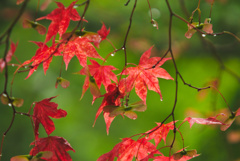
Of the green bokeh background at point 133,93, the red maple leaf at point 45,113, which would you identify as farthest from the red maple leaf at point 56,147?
the green bokeh background at point 133,93

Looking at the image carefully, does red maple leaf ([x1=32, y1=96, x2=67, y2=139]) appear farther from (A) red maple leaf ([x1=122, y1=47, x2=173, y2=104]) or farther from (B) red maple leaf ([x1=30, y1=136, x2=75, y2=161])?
(A) red maple leaf ([x1=122, y1=47, x2=173, y2=104])

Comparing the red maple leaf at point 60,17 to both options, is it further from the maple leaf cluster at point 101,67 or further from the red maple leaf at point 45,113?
the red maple leaf at point 45,113

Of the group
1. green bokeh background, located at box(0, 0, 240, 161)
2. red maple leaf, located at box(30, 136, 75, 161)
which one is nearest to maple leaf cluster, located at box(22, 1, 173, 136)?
red maple leaf, located at box(30, 136, 75, 161)

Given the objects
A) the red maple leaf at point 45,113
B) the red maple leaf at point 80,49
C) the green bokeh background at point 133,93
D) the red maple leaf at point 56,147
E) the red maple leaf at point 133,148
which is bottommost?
the green bokeh background at point 133,93

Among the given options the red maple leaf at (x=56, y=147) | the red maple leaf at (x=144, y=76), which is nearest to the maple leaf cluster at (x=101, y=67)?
the red maple leaf at (x=144, y=76)

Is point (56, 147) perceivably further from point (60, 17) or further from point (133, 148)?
point (60, 17)

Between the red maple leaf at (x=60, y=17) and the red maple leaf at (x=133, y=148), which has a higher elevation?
the red maple leaf at (x=60, y=17)

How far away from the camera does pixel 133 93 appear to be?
347cm

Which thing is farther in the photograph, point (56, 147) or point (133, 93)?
point (133, 93)

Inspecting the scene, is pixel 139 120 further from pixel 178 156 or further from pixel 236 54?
pixel 178 156

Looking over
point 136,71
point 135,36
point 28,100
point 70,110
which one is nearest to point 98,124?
point 70,110

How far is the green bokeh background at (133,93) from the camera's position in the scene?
9.84ft

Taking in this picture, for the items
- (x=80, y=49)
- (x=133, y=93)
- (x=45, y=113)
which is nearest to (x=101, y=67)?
(x=80, y=49)

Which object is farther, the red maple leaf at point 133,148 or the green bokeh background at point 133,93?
the green bokeh background at point 133,93
